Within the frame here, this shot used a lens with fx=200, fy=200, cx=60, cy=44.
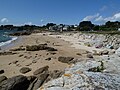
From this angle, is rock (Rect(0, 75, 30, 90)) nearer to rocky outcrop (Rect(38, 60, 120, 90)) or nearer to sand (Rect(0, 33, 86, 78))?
sand (Rect(0, 33, 86, 78))


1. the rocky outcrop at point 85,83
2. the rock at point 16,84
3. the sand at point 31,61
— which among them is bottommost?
the sand at point 31,61

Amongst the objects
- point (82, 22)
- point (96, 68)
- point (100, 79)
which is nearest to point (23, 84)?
point (96, 68)

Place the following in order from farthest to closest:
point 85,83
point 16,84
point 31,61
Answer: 1. point 31,61
2. point 16,84
3. point 85,83

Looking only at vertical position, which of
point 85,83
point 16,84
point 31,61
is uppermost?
point 85,83

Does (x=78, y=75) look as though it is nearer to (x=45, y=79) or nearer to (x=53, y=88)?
(x=53, y=88)

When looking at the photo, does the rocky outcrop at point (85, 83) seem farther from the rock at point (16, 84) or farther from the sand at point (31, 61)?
the sand at point (31, 61)

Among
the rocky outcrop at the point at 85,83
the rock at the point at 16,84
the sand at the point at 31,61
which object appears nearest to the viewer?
the rocky outcrop at the point at 85,83

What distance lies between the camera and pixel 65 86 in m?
4.59

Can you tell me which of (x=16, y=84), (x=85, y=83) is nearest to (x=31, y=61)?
(x=16, y=84)

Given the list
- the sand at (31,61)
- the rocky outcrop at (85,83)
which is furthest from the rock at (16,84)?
the rocky outcrop at (85,83)

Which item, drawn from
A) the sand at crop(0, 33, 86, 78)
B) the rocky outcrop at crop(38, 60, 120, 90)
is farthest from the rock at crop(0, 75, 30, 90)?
the rocky outcrop at crop(38, 60, 120, 90)

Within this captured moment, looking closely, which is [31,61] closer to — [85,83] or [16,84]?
[16,84]

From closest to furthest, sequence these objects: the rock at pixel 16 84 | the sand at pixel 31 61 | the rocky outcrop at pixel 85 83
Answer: the rocky outcrop at pixel 85 83, the rock at pixel 16 84, the sand at pixel 31 61

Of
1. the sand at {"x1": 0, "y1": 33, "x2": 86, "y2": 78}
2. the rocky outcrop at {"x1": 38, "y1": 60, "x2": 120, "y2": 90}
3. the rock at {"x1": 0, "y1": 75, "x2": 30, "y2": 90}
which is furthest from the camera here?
the sand at {"x1": 0, "y1": 33, "x2": 86, "y2": 78}
